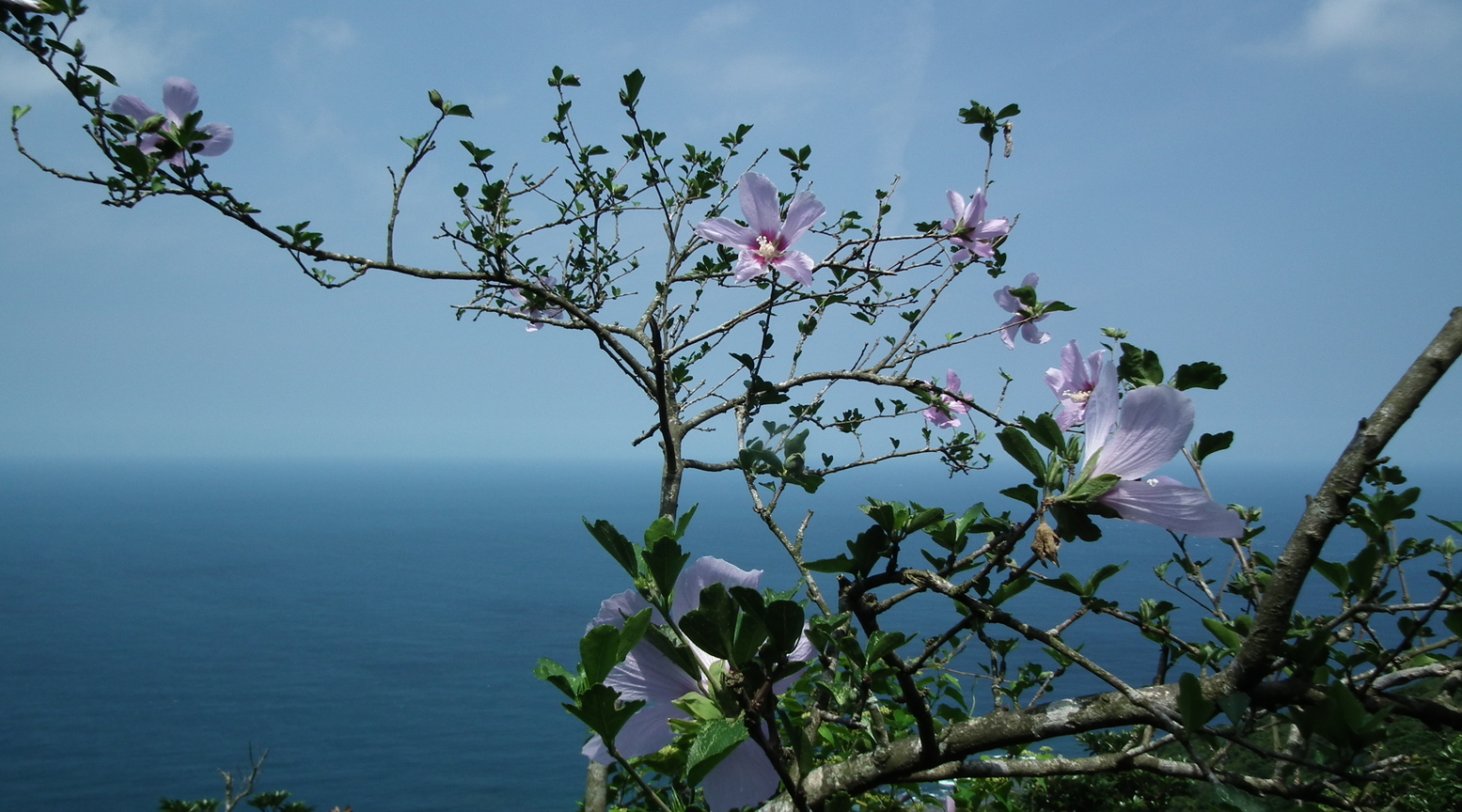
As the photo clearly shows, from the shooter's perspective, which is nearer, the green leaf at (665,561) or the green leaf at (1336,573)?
the green leaf at (665,561)

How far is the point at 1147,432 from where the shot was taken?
0.62m

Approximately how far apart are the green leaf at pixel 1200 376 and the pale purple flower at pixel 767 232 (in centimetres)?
83

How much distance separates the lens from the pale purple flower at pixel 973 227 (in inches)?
76.8

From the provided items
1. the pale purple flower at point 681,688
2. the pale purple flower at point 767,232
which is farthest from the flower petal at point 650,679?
the pale purple flower at point 767,232

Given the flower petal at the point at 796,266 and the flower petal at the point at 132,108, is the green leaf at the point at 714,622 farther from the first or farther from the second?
the flower petal at the point at 132,108

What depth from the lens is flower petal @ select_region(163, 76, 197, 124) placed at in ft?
5.49

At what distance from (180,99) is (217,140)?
0.11 m

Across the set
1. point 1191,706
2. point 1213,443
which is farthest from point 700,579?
point 1213,443

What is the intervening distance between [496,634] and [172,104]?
4752cm

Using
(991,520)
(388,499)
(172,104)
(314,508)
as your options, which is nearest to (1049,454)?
(991,520)

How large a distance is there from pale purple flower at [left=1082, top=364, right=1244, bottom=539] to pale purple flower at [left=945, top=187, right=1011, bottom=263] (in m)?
1.41

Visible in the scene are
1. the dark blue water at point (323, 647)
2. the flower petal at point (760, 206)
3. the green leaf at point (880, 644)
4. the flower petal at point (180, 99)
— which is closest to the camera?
the green leaf at point (880, 644)

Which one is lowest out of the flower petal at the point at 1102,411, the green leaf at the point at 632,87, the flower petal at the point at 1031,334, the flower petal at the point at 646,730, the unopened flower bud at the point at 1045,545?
the flower petal at the point at 646,730

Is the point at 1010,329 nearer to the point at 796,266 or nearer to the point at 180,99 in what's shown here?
the point at 796,266
